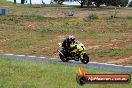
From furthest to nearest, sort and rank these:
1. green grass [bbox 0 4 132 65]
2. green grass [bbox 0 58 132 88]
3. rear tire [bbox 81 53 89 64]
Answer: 1. green grass [bbox 0 4 132 65]
2. rear tire [bbox 81 53 89 64]
3. green grass [bbox 0 58 132 88]

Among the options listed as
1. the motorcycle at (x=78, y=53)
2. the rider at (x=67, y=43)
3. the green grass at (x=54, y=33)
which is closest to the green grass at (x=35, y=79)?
the rider at (x=67, y=43)

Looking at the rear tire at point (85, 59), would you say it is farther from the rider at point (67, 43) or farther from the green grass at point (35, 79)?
the green grass at point (35, 79)

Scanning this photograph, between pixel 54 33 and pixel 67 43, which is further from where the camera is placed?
pixel 54 33

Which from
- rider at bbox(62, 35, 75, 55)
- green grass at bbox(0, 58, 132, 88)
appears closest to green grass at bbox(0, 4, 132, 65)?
rider at bbox(62, 35, 75, 55)

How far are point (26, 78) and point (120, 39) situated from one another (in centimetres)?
2305

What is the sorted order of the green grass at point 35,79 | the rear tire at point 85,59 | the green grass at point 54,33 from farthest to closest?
the green grass at point 54,33 → the rear tire at point 85,59 → the green grass at point 35,79

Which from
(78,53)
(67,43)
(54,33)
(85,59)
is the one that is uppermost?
(67,43)

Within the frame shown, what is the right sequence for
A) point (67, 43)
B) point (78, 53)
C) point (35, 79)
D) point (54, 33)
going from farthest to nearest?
point (54, 33) → point (67, 43) → point (78, 53) → point (35, 79)

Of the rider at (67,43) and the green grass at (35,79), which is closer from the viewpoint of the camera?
the green grass at (35,79)

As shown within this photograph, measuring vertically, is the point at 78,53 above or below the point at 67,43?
below

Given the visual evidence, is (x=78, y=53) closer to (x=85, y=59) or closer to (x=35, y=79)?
(x=85, y=59)

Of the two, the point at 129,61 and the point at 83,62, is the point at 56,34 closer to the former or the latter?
the point at 129,61

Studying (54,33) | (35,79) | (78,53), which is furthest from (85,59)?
(54,33)

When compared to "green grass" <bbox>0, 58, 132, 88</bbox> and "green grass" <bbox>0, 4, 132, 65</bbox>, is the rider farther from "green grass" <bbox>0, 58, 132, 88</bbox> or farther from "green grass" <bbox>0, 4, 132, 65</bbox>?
"green grass" <bbox>0, 4, 132, 65</bbox>
